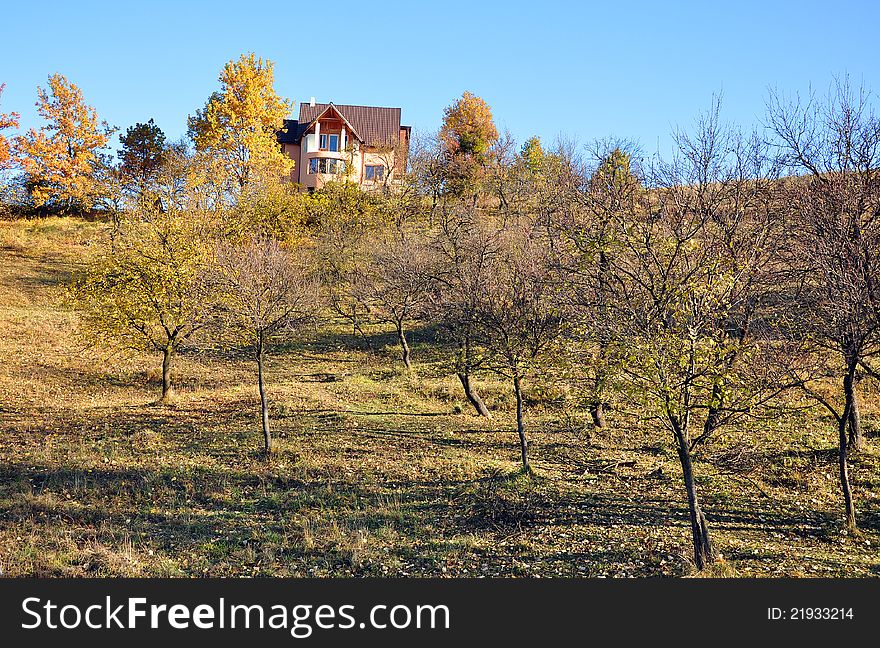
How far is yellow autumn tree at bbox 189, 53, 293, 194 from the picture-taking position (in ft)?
150

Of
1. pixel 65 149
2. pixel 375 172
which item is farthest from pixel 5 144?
pixel 375 172

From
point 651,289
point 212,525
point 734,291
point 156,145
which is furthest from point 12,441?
point 156,145

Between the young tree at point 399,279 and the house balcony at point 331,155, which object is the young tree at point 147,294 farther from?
the house balcony at point 331,155

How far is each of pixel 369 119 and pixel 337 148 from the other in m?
6.27

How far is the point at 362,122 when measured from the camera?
200 ft

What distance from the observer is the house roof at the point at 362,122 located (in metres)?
58.4

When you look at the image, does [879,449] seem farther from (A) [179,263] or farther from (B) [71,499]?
(A) [179,263]

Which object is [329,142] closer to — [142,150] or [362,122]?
[362,122]

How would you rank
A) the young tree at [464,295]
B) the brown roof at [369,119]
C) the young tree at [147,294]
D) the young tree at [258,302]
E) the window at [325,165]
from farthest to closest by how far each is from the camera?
1. the brown roof at [369,119]
2. the window at [325,165]
3. the young tree at [147,294]
4. the young tree at [258,302]
5. the young tree at [464,295]

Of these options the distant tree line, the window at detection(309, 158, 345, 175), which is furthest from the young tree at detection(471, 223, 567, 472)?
the window at detection(309, 158, 345, 175)

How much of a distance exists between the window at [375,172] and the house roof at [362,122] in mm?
2205

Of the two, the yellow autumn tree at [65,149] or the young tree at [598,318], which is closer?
the young tree at [598,318]

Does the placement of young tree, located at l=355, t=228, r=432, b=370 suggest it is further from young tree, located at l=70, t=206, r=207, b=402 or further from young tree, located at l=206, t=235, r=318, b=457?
young tree, located at l=70, t=206, r=207, b=402

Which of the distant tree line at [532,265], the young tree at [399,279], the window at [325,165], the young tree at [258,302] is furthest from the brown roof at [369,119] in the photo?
the young tree at [258,302]
